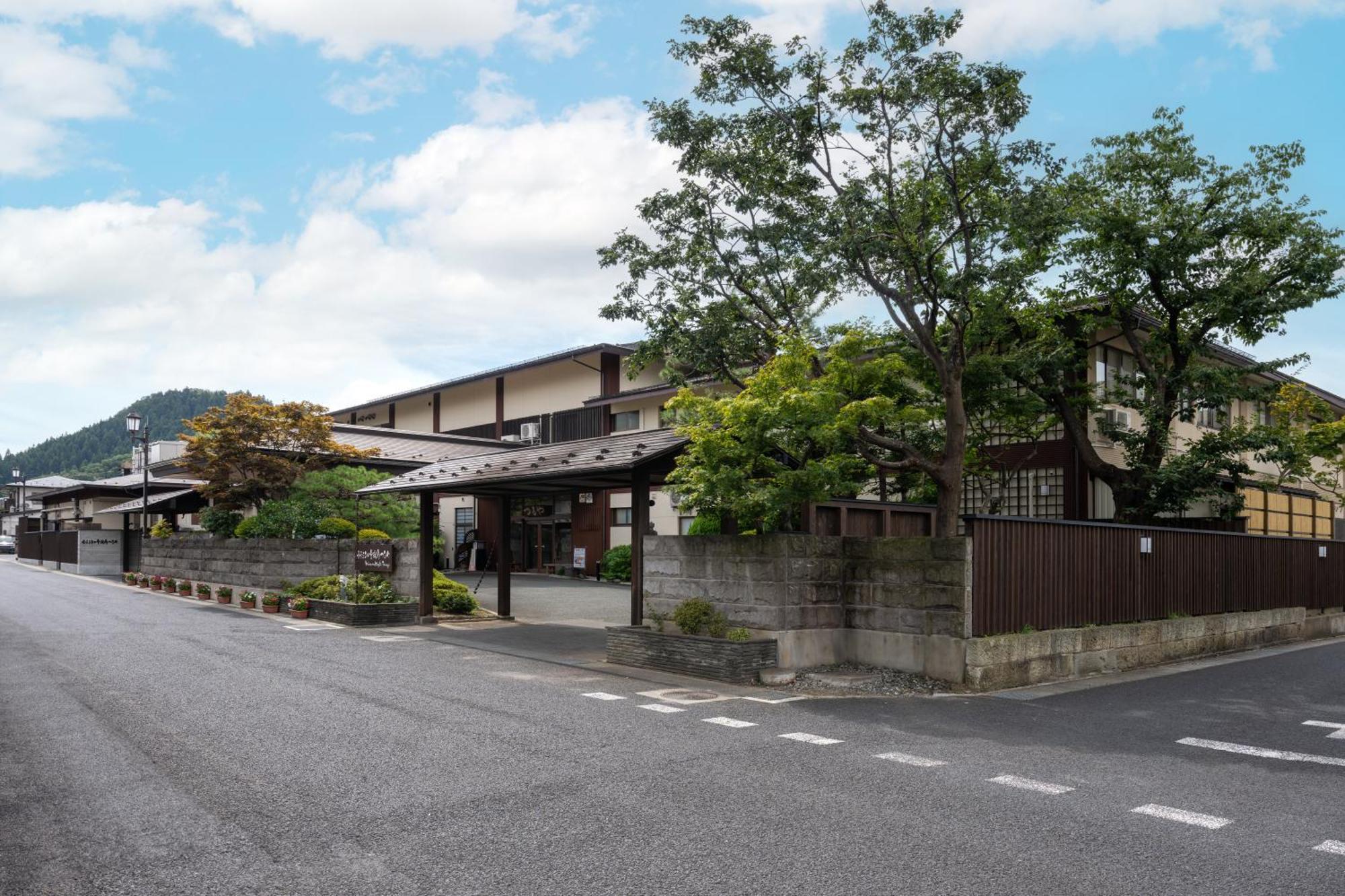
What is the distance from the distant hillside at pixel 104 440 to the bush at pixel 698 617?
393ft

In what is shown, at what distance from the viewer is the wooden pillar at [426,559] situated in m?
21.3

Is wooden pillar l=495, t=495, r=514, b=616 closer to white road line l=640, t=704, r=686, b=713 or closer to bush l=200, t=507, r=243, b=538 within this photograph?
white road line l=640, t=704, r=686, b=713

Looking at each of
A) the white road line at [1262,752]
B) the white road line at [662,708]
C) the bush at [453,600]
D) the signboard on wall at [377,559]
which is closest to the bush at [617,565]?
the bush at [453,600]

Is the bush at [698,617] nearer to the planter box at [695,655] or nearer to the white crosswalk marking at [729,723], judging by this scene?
the planter box at [695,655]

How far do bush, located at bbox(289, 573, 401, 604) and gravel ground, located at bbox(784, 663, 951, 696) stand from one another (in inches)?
443

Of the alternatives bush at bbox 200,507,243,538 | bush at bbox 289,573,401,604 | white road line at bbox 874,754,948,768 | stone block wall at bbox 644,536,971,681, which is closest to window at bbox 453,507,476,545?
bush at bbox 200,507,243,538

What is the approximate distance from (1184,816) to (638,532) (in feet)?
33.5

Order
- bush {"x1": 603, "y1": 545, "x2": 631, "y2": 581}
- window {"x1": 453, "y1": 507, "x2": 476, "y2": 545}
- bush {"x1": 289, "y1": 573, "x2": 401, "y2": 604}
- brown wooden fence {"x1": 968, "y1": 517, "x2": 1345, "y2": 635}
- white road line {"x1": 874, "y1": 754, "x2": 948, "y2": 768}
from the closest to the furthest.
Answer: white road line {"x1": 874, "y1": 754, "x2": 948, "y2": 768}, brown wooden fence {"x1": 968, "y1": 517, "x2": 1345, "y2": 635}, bush {"x1": 289, "y1": 573, "x2": 401, "y2": 604}, bush {"x1": 603, "y1": 545, "x2": 631, "y2": 581}, window {"x1": 453, "y1": 507, "x2": 476, "y2": 545}

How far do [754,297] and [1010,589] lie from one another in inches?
287

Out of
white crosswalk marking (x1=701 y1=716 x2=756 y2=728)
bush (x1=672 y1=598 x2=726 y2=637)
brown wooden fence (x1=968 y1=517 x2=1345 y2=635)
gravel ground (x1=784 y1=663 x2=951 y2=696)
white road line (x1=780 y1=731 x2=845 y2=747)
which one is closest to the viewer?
white road line (x1=780 y1=731 x2=845 y2=747)

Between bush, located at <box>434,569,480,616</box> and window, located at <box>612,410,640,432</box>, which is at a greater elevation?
window, located at <box>612,410,640,432</box>

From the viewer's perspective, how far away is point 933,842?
608 centimetres

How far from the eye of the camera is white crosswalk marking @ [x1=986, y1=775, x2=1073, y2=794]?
7.52 m

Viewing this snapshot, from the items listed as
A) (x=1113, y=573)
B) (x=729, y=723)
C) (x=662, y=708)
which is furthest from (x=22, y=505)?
(x=1113, y=573)
